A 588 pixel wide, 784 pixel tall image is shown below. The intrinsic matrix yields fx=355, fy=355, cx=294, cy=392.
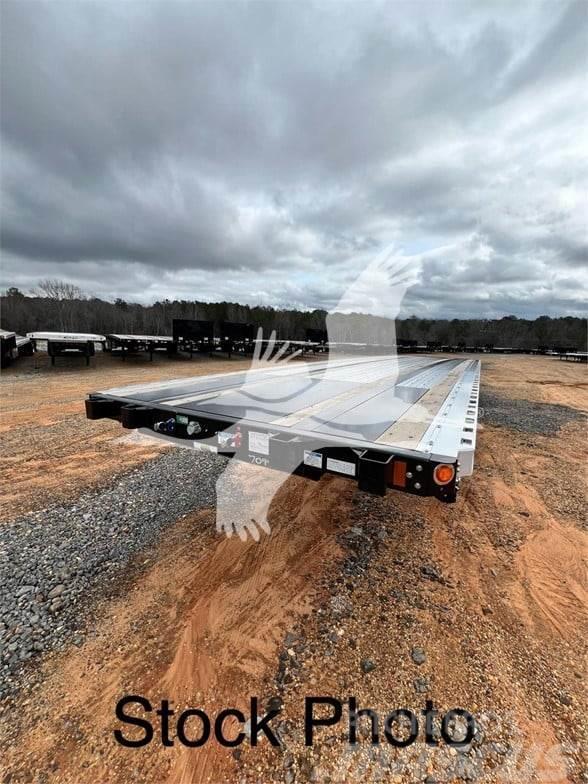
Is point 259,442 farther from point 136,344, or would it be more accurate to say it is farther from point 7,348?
point 136,344

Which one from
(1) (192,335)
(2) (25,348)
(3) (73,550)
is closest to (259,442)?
(3) (73,550)

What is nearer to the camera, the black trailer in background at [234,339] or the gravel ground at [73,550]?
the gravel ground at [73,550]

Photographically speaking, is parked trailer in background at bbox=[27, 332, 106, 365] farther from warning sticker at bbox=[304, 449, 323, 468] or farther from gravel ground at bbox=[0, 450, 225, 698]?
warning sticker at bbox=[304, 449, 323, 468]

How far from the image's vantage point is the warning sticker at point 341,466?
7.70 ft

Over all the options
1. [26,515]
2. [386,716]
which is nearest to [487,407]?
[386,716]

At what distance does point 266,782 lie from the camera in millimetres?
1555

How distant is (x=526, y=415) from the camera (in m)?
8.70

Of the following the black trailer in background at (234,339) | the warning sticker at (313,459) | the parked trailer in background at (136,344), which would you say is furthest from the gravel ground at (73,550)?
the black trailer in background at (234,339)

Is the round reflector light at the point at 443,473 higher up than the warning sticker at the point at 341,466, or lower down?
higher up

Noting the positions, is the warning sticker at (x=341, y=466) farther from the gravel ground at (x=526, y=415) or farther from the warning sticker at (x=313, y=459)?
the gravel ground at (x=526, y=415)

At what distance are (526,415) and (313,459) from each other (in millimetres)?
8337

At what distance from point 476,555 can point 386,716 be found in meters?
1.72

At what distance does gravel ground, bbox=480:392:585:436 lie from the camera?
298 inches

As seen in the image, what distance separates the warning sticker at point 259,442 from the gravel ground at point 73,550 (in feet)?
4.62
